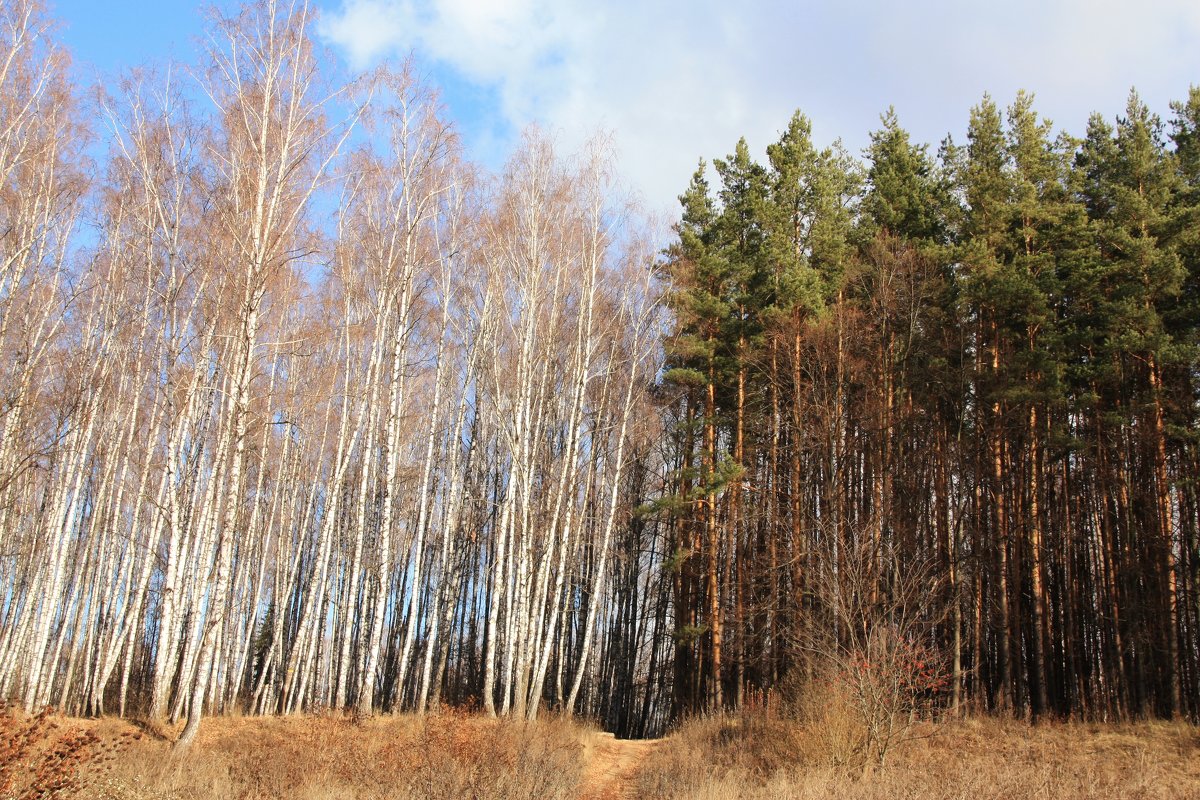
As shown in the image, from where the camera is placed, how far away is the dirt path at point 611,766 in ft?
37.7

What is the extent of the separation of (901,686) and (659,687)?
13.7 m

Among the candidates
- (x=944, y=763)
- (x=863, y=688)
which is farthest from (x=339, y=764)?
(x=944, y=763)

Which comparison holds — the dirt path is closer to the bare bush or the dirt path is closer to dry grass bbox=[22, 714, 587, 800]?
dry grass bbox=[22, 714, 587, 800]

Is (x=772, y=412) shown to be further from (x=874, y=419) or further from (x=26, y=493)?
(x=26, y=493)

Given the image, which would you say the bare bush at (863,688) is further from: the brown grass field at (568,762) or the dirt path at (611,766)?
the dirt path at (611,766)

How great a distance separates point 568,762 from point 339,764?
337 centimetres

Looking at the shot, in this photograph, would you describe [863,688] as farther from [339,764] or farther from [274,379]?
[274,379]

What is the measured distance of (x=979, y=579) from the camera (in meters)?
16.1

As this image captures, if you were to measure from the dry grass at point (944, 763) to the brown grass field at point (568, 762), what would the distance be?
0.03m

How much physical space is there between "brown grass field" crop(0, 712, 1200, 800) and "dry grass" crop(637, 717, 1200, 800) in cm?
3

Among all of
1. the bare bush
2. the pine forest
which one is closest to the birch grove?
the pine forest

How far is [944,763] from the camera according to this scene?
11031 millimetres

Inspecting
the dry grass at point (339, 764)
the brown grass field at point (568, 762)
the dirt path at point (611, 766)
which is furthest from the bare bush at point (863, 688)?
the dry grass at point (339, 764)

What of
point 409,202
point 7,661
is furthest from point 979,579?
point 7,661
